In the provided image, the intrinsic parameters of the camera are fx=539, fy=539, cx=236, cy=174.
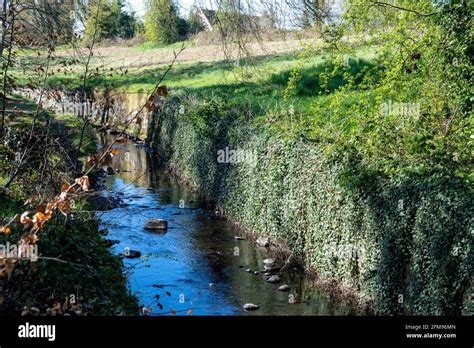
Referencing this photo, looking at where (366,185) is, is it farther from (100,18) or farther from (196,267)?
(100,18)

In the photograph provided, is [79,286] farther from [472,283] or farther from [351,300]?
[351,300]

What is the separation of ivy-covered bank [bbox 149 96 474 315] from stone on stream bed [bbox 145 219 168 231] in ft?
8.18

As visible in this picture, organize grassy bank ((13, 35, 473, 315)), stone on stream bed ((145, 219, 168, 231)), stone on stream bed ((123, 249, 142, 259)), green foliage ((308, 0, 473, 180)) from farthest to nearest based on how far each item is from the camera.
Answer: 1. stone on stream bed ((145, 219, 168, 231))
2. stone on stream bed ((123, 249, 142, 259))
3. green foliage ((308, 0, 473, 180))
4. grassy bank ((13, 35, 473, 315))

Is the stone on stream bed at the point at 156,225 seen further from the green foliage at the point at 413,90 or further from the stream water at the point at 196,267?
the green foliage at the point at 413,90

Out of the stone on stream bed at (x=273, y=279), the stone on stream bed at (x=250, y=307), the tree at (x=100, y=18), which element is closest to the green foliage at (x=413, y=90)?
the stone on stream bed at (x=273, y=279)

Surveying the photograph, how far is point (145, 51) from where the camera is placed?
50469mm

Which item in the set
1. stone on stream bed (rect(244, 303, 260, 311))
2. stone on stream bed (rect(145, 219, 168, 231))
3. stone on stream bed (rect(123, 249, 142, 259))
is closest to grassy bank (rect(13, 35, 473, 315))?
stone on stream bed (rect(244, 303, 260, 311))

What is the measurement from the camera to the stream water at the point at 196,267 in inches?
452

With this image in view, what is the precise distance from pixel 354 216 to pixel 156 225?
23.1 ft

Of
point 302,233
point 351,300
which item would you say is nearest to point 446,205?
point 351,300

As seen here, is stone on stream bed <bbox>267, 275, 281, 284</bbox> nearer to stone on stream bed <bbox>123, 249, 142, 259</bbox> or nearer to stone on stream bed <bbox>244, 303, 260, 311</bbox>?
stone on stream bed <bbox>244, 303, 260, 311</bbox>

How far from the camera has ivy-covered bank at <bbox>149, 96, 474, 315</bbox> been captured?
8766 millimetres

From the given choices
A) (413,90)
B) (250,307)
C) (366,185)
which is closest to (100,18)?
(366,185)

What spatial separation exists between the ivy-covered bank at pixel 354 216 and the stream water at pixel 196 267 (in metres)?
0.74
